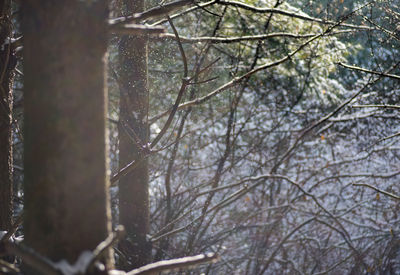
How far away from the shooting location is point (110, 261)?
60.8 inches

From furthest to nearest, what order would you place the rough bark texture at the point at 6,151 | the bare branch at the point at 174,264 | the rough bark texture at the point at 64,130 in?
the rough bark texture at the point at 6,151 < the bare branch at the point at 174,264 < the rough bark texture at the point at 64,130

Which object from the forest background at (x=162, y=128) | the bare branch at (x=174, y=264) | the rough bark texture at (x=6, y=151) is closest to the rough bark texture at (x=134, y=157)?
the forest background at (x=162, y=128)

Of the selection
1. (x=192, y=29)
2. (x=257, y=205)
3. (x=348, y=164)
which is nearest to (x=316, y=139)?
(x=348, y=164)

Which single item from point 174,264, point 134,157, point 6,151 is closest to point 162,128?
point 134,157

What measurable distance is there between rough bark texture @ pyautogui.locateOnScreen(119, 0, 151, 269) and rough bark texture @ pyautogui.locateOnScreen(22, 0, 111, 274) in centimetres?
273

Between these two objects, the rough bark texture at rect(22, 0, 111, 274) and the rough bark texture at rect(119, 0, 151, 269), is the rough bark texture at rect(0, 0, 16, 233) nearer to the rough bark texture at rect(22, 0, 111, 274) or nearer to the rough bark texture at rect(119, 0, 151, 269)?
the rough bark texture at rect(119, 0, 151, 269)

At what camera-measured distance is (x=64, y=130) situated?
1.37m

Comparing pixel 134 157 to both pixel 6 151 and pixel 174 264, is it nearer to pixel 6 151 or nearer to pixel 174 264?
pixel 6 151

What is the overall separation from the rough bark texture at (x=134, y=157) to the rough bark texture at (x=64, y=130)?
2.73m

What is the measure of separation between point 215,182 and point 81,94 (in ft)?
14.5

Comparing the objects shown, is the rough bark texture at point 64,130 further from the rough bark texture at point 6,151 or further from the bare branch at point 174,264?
the rough bark texture at point 6,151

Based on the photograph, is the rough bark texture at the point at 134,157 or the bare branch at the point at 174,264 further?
the rough bark texture at the point at 134,157

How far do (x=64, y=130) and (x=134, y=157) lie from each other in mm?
2964

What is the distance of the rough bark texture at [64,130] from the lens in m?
1.37
